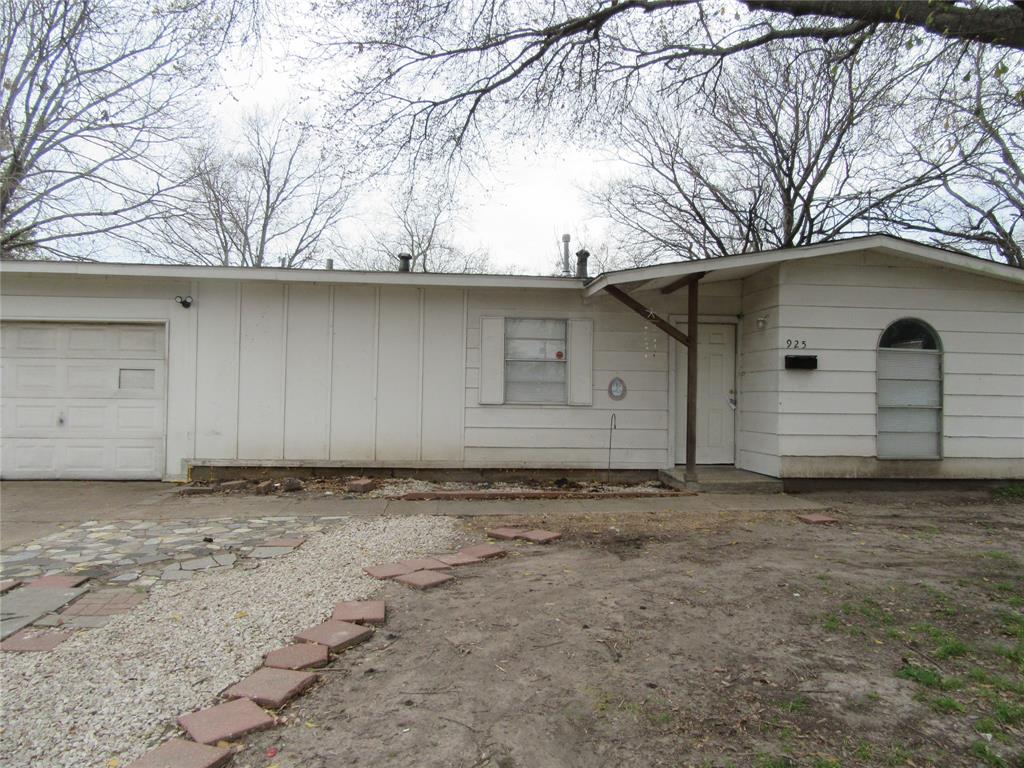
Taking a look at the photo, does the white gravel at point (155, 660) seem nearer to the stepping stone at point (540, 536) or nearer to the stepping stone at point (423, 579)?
the stepping stone at point (423, 579)

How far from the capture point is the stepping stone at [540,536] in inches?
207

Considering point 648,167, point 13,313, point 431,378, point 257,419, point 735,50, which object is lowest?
Answer: point 257,419

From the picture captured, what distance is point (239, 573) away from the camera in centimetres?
432

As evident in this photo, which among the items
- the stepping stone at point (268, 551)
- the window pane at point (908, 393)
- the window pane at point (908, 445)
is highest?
the window pane at point (908, 393)

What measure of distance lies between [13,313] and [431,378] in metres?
5.36

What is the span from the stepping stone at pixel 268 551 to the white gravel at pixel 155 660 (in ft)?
0.55

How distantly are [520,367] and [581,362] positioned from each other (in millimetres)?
820

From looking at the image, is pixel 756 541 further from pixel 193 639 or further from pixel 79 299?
pixel 79 299

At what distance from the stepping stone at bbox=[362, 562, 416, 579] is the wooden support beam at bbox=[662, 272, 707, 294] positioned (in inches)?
194

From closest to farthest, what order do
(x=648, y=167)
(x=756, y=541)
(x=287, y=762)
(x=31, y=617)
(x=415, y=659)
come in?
(x=287, y=762) < (x=415, y=659) < (x=31, y=617) < (x=756, y=541) < (x=648, y=167)

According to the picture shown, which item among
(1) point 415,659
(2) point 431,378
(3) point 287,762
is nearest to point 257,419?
(2) point 431,378

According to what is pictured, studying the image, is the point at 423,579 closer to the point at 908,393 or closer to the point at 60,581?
the point at 60,581

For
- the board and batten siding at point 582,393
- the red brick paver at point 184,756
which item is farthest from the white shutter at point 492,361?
the red brick paver at point 184,756

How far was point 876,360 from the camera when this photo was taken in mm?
7691
